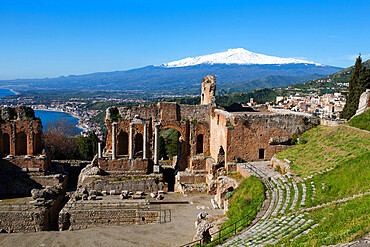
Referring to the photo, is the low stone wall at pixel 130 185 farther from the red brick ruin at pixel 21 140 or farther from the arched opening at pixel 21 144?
the arched opening at pixel 21 144

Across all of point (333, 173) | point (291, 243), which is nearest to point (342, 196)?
point (333, 173)

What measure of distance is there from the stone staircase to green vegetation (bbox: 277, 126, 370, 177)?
2.03m

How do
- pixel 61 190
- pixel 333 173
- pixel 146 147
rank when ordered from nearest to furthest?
pixel 333 173, pixel 61 190, pixel 146 147

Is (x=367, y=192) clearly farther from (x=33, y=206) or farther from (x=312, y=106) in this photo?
(x=312, y=106)

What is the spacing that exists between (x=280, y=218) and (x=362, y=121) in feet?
49.2

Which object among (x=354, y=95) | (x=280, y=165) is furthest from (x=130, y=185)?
(x=354, y=95)

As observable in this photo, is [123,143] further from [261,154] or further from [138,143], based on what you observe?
[261,154]

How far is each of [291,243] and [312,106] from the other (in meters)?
67.2

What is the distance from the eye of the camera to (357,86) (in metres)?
38.8

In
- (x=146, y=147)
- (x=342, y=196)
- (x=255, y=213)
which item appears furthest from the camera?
(x=146, y=147)

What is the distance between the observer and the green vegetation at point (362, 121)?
2579 cm

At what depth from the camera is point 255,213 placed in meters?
18.2

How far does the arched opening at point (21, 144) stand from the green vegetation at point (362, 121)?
99.0ft

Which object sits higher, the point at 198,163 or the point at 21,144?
the point at 21,144
